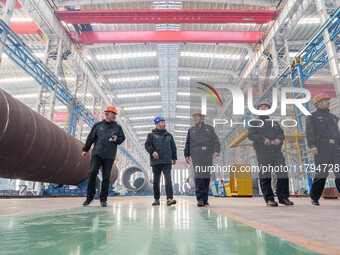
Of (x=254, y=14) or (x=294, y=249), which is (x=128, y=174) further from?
(x=294, y=249)

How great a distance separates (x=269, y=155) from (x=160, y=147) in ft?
5.79

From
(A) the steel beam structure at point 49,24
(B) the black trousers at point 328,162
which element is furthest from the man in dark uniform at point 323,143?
(A) the steel beam structure at point 49,24

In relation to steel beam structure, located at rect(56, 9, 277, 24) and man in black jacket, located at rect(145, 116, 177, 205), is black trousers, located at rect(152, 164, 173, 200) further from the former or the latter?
steel beam structure, located at rect(56, 9, 277, 24)

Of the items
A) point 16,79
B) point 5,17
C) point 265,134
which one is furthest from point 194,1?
point 16,79

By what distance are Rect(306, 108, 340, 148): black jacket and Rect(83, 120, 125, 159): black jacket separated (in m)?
3.05

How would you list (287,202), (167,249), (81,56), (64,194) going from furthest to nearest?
(81,56)
(64,194)
(287,202)
(167,249)

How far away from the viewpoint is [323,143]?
357cm

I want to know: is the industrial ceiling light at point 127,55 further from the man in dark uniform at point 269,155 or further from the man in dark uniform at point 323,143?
the man in dark uniform at point 323,143

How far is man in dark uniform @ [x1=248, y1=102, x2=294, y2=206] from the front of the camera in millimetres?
3543

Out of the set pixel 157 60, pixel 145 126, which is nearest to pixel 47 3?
pixel 157 60

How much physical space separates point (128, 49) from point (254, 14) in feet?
27.1

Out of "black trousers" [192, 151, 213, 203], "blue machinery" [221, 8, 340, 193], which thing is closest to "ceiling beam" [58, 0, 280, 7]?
"blue machinery" [221, 8, 340, 193]

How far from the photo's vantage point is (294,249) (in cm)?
81

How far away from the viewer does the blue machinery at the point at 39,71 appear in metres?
8.79
